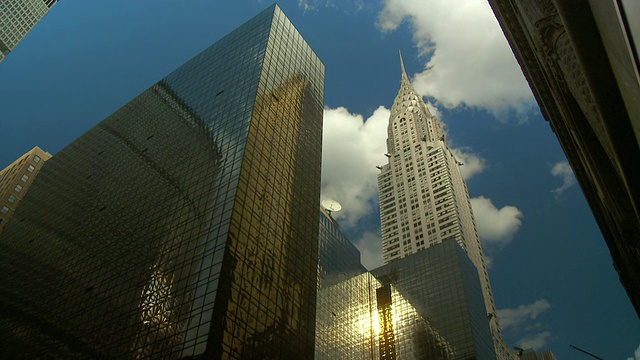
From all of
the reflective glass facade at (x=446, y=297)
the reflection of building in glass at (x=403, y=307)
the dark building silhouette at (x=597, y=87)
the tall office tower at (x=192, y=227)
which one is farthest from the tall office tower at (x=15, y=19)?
the dark building silhouette at (x=597, y=87)

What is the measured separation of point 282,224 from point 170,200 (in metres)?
14.4

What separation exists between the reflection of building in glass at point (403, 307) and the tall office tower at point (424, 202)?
27.5 metres

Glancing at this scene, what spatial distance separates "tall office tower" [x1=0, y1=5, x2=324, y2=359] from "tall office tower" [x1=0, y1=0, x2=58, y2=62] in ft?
295

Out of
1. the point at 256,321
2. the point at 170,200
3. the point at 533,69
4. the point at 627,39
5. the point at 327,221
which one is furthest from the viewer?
the point at 327,221

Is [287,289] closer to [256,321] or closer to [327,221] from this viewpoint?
[256,321]

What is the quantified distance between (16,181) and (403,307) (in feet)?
308

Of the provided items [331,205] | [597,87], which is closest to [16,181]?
[331,205]

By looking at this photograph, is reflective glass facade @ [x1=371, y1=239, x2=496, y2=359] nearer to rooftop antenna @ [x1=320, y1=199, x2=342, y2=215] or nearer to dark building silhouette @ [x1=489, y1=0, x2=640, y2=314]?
rooftop antenna @ [x1=320, y1=199, x2=342, y2=215]

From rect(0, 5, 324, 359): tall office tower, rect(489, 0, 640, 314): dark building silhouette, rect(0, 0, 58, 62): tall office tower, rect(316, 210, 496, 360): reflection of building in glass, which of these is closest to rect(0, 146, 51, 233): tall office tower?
rect(0, 5, 324, 359): tall office tower

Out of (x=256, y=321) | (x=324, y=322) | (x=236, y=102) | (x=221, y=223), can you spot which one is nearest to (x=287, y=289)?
(x=256, y=321)

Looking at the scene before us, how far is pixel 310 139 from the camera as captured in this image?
6912cm

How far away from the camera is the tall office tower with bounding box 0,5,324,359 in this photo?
144ft

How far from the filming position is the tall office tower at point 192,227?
43969 millimetres

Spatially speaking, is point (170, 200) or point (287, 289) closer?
point (287, 289)
